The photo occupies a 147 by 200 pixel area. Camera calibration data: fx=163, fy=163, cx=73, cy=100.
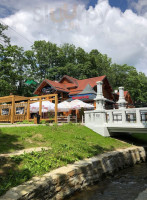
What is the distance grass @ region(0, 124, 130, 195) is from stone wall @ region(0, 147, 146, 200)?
323 mm

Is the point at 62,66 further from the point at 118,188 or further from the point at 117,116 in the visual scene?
the point at 118,188

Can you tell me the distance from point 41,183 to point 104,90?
25876mm

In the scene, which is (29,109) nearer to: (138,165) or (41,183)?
(138,165)

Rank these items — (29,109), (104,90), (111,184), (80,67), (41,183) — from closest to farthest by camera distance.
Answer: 1. (41,183)
2. (111,184)
3. (29,109)
4. (104,90)
5. (80,67)

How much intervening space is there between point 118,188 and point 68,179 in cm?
220

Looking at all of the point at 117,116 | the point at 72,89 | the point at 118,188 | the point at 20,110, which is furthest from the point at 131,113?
the point at 72,89

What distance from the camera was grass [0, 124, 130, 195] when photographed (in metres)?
5.01

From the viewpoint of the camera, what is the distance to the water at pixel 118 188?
5.61 metres

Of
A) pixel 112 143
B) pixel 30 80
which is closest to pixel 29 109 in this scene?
pixel 112 143

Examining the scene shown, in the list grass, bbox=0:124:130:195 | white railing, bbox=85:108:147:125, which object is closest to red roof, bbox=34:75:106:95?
white railing, bbox=85:108:147:125

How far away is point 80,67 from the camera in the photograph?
4088 cm

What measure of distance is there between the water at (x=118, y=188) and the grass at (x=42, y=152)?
1.27m

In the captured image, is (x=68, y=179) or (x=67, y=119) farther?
(x=67, y=119)

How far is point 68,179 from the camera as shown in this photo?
5.55m
